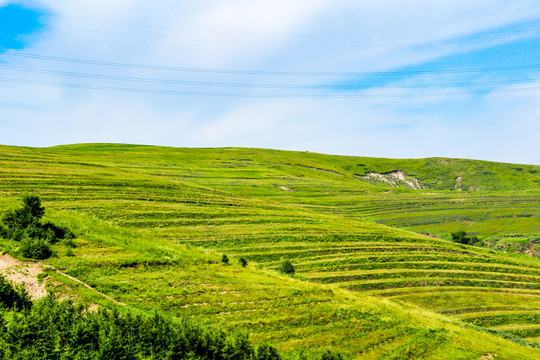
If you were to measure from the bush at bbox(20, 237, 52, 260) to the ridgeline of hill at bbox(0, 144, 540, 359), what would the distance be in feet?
2.76

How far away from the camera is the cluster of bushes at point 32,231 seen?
27438 millimetres

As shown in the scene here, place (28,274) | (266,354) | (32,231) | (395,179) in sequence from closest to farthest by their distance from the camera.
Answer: (266,354)
(28,274)
(32,231)
(395,179)

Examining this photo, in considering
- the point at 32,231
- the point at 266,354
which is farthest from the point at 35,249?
the point at 266,354

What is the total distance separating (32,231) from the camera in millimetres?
30297

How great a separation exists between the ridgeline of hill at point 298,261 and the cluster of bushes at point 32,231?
1.13 m

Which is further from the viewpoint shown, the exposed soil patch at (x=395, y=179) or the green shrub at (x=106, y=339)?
the exposed soil patch at (x=395, y=179)

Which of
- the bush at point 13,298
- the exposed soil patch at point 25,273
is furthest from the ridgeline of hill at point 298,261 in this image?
the bush at point 13,298

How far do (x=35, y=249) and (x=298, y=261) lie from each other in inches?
1187

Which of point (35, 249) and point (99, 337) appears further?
point (35, 249)

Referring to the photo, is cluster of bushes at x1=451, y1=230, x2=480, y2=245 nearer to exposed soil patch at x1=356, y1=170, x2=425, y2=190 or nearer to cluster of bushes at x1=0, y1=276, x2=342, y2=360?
cluster of bushes at x1=0, y1=276, x2=342, y2=360

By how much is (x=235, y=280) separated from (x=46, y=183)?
145 feet

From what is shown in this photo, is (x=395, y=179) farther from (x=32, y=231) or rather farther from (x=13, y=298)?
(x=13, y=298)

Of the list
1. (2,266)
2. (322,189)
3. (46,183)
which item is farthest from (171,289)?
(322,189)

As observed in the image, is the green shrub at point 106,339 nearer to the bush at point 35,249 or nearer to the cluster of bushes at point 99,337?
the cluster of bushes at point 99,337
